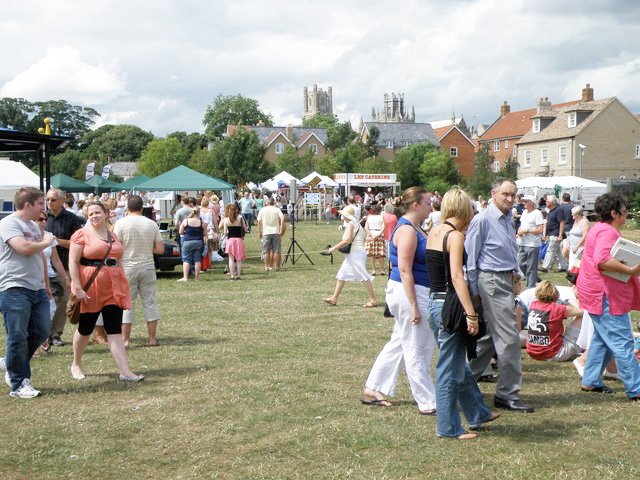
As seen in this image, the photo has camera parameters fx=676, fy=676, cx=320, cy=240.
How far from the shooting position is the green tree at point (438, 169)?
73.2 metres

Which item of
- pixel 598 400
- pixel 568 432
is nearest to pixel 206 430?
pixel 568 432

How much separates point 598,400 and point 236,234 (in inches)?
407

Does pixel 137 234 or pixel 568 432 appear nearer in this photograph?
pixel 568 432

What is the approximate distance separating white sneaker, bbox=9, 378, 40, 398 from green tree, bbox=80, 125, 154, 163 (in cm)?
10844

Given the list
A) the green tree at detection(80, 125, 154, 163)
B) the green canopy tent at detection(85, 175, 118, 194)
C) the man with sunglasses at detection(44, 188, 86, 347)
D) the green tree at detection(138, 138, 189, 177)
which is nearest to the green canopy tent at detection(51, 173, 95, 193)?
the green canopy tent at detection(85, 175, 118, 194)

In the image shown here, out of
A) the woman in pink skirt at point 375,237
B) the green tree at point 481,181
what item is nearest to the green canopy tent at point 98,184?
the woman in pink skirt at point 375,237

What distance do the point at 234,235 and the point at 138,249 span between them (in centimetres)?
714

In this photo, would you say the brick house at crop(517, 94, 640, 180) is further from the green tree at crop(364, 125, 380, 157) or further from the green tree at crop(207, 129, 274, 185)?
the green tree at crop(207, 129, 274, 185)

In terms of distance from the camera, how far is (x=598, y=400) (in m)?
6.06

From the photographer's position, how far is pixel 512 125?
249 feet

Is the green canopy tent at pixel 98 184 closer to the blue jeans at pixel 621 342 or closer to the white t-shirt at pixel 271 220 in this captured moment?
the white t-shirt at pixel 271 220

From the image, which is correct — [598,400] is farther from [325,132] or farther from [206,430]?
[325,132]

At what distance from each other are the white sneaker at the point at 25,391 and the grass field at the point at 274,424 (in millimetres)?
88

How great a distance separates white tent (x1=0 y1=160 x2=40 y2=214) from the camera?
73.9 feet
